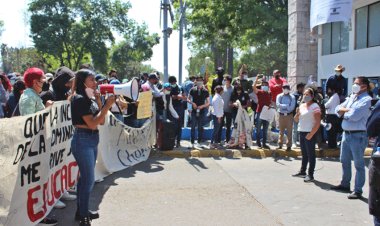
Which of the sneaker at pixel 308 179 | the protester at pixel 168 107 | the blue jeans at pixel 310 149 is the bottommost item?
the sneaker at pixel 308 179

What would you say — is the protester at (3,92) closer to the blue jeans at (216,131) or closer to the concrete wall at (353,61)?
the blue jeans at (216,131)

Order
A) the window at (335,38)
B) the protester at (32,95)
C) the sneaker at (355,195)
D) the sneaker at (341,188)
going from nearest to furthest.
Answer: the protester at (32,95) → the sneaker at (355,195) → the sneaker at (341,188) → the window at (335,38)

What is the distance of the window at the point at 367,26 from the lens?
49.3ft

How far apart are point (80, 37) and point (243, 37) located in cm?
2027

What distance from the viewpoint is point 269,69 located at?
165 ft

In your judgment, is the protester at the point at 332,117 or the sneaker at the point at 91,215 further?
the protester at the point at 332,117

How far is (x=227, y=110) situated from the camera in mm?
11125

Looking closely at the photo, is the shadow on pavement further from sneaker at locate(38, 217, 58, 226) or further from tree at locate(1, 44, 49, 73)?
tree at locate(1, 44, 49, 73)

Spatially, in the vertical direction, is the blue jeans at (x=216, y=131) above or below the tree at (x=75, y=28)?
below

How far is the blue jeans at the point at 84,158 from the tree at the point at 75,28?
121ft

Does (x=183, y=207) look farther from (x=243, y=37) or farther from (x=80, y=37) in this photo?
(x=80, y=37)

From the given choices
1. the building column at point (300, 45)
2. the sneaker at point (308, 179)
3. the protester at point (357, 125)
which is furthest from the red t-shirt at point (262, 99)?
the building column at point (300, 45)

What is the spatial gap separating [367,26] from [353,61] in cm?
136

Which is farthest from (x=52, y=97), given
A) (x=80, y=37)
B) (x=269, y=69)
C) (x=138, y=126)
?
(x=269, y=69)
